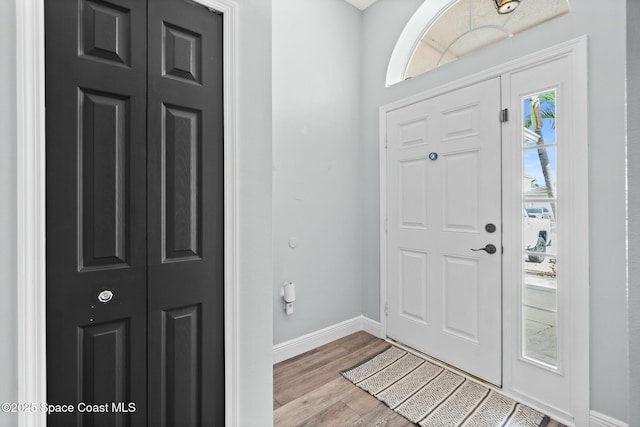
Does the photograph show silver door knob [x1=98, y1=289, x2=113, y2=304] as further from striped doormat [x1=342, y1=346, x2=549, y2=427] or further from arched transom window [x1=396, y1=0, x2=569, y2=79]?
arched transom window [x1=396, y1=0, x2=569, y2=79]

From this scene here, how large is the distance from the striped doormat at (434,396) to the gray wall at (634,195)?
59.1 inches

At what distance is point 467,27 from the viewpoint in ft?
7.40

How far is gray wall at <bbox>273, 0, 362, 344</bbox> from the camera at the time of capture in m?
2.37

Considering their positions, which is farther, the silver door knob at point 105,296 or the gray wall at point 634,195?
the silver door knob at point 105,296

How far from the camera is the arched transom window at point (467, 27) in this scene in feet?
6.30

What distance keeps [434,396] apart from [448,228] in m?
1.15

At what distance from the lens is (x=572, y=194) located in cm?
164

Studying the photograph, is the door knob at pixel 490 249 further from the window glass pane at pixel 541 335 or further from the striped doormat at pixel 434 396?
the striped doormat at pixel 434 396

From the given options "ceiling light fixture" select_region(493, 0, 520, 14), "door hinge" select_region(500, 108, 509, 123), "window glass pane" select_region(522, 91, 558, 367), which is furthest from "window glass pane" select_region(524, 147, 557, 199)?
"ceiling light fixture" select_region(493, 0, 520, 14)

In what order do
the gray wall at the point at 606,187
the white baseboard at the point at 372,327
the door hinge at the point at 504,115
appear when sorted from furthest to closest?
1. the white baseboard at the point at 372,327
2. the door hinge at the point at 504,115
3. the gray wall at the point at 606,187

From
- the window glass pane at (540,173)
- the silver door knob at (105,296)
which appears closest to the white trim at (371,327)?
the window glass pane at (540,173)

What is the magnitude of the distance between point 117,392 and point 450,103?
2.55 metres

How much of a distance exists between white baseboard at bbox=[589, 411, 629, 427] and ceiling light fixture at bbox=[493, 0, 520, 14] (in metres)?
2.52

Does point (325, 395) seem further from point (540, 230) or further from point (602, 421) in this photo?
point (540, 230)
